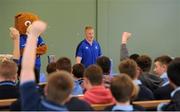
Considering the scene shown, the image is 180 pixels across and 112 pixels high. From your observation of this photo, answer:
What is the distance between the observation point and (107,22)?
8969 mm

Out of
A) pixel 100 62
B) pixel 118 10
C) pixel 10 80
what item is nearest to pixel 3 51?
pixel 118 10

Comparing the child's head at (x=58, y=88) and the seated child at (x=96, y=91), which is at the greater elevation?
the child's head at (x=58, y=88)

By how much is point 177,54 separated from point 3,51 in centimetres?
396

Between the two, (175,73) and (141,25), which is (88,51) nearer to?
(141,25)

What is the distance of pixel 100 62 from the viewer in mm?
4848

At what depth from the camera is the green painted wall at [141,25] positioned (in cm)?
897

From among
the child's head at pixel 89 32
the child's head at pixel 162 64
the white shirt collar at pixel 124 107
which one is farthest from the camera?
the child's head at pixel 89 32

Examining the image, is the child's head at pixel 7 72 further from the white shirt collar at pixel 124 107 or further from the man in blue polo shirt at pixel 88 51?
the man in blue polo shirt at pixel 88 51

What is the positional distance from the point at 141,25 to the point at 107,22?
0.81 m

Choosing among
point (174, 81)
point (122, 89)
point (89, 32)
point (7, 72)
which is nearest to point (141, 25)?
point (89, 32)

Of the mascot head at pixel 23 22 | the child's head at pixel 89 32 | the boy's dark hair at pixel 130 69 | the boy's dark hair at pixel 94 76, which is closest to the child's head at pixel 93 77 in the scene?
the boy's dark hair at pixel 94 76

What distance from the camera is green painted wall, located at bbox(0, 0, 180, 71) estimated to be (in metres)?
8.47

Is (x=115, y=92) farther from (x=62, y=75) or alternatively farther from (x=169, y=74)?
(x=169, y=74)

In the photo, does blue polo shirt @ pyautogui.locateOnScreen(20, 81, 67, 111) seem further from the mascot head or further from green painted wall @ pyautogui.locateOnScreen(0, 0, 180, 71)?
green painted wall @ pyautogui.locateOnScreen(0, 0, 180, 71)
